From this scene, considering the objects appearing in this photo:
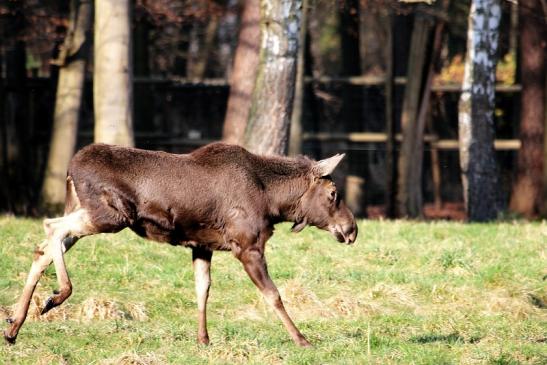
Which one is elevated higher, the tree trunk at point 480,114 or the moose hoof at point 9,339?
the tree trunk at point 480,114

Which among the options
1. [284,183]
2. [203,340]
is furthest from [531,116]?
[203,340]

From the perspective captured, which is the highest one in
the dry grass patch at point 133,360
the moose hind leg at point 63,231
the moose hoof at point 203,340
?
the moose hind leg at point 63,231

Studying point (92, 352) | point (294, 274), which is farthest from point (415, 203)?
point (92, 352)

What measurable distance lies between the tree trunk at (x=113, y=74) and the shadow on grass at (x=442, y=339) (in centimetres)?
641

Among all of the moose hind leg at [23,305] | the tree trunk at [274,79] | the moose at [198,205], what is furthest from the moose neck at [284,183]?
the tree trunk at [274,79]

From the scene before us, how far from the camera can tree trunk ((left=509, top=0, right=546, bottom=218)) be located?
19375mm

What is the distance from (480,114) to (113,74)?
18.0ft

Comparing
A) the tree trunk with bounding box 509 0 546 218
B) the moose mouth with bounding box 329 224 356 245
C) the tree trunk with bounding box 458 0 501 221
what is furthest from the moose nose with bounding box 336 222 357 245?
the tree trunk with bounding box 509 0 546 218

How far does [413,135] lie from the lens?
1830 cm

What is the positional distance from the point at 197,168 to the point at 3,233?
14.4ft

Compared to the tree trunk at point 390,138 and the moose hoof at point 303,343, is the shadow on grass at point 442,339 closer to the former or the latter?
the moose hoof at point 303,343

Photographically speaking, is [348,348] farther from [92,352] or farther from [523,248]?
[523,248]

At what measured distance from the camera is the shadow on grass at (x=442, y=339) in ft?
29.6

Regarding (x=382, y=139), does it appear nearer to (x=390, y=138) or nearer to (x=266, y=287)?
(x=390, y=138)
